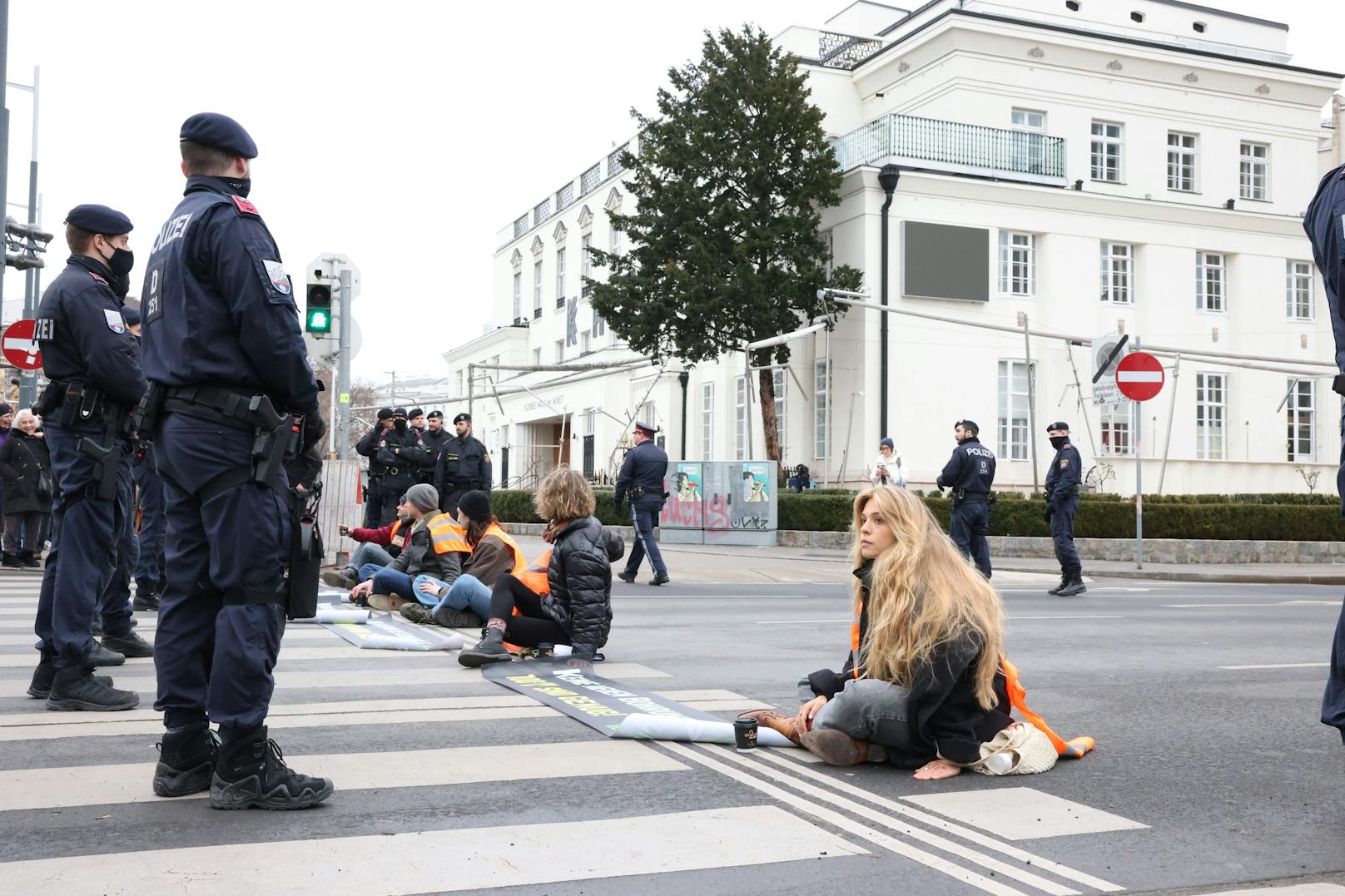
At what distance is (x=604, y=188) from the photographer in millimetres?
46750

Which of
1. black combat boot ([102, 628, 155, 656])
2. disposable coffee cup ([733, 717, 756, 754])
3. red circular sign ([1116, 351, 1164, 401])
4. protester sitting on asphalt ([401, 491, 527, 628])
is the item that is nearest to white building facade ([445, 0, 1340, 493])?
red circular sign ([1116, 351, 1164, 401])

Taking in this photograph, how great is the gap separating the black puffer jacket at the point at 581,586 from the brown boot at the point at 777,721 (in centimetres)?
244

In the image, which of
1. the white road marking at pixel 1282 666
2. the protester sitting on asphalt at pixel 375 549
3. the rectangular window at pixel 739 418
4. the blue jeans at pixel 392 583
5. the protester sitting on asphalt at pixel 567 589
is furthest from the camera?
the rectangular window at pixel 739 418

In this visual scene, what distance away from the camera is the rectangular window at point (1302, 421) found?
35.6 meters

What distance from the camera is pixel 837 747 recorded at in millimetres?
5051

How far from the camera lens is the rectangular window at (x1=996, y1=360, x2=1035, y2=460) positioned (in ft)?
108

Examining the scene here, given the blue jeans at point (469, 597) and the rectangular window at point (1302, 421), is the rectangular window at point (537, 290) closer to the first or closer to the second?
the rectangular window at point (1302, 421)

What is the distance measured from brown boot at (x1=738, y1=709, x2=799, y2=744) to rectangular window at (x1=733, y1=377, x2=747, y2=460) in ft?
106

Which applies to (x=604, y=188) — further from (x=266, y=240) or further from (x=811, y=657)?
(x=266, y=240)

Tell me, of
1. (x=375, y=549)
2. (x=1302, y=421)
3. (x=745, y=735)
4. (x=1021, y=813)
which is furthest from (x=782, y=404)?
(x=1021, y=813)

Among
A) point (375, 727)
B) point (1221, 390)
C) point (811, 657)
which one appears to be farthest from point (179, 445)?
point (1221, 390)

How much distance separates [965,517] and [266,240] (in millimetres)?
11973

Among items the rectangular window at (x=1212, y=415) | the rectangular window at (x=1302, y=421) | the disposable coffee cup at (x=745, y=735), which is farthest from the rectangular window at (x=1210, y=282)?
the disposable coffee cup at (x=745, y=735)

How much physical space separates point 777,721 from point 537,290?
168 feet
